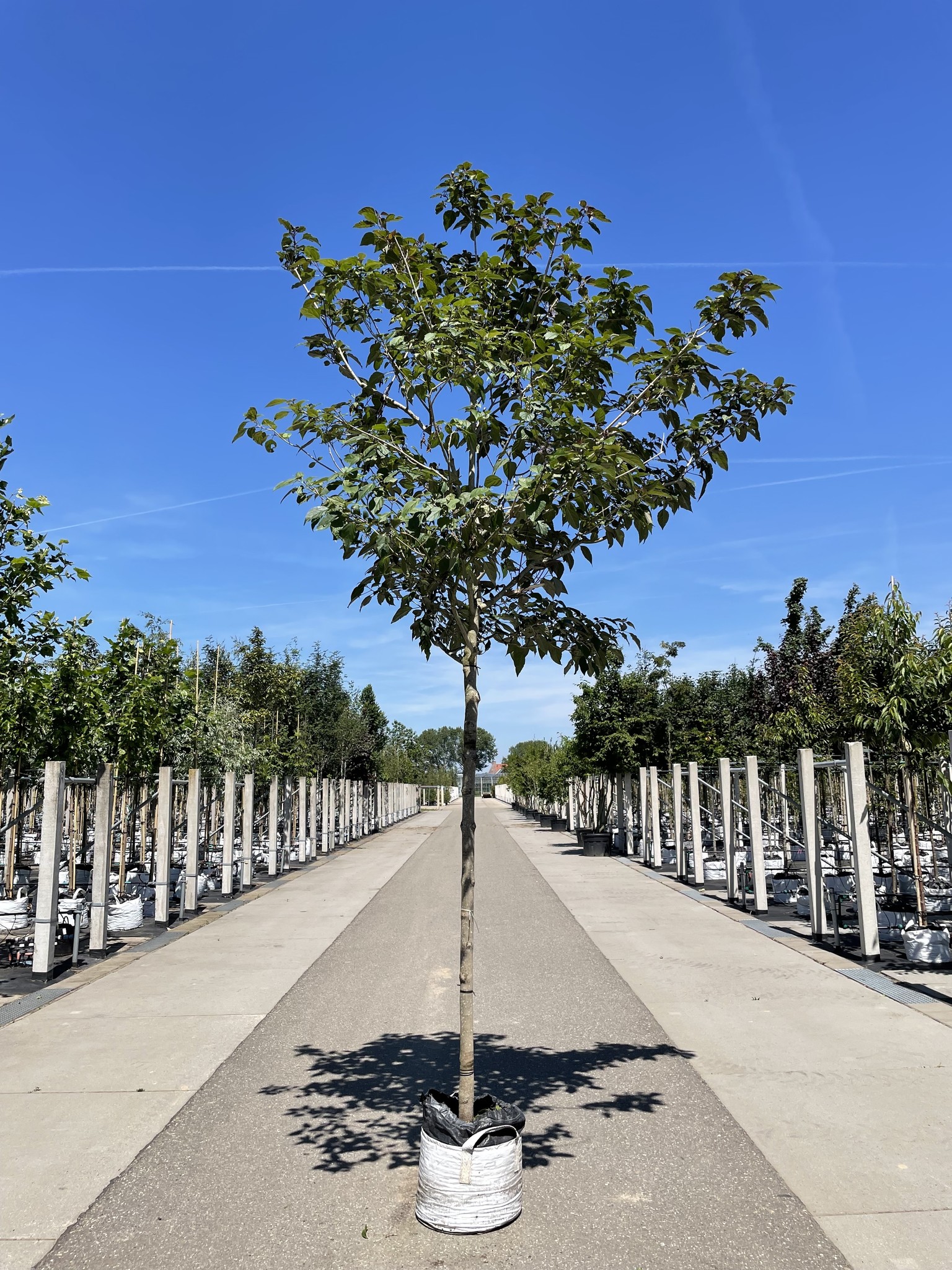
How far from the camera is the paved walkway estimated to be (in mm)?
4617

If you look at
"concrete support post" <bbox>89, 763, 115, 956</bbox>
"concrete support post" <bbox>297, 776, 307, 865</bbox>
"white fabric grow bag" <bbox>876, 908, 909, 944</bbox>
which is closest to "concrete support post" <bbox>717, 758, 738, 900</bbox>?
"white fabric grow bag" <bbox>876, 908, 909, 944</bbox>

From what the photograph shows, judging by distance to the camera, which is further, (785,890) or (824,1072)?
(785,890)

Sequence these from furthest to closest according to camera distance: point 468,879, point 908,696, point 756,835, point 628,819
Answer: point 628,819, point 756,835, point 908,696, point 468,879

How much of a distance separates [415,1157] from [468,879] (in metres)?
1.53

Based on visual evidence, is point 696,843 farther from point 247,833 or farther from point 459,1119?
point 459,1119

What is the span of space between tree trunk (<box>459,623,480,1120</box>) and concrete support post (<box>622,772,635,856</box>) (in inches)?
948

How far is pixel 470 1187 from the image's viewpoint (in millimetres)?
4113

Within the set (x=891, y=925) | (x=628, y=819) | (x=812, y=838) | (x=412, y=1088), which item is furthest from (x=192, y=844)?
(x=628, y=819)

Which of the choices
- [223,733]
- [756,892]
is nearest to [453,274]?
[756,892]

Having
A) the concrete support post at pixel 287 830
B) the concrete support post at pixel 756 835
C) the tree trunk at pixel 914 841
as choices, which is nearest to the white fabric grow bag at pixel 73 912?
the concrete support post at pixel 756 835

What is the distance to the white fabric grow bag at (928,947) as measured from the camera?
404 inches

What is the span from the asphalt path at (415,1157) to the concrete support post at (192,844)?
21.8 feet

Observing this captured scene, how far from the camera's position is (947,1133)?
5309 mm

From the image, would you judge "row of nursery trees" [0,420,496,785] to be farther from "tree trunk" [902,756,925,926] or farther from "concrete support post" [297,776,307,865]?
"tree trunk" [902,756,925,926]
